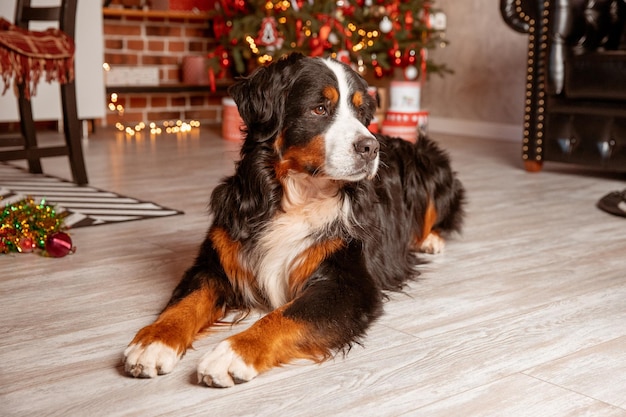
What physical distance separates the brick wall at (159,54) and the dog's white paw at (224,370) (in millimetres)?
5561

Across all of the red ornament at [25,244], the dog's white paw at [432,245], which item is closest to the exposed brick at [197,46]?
the red ornament at [25,244]

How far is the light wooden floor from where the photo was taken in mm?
1504

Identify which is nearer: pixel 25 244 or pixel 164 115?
pixel 25 244

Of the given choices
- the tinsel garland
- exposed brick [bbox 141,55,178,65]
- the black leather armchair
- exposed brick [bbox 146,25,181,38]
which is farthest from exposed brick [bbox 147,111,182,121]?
the tinsel garland

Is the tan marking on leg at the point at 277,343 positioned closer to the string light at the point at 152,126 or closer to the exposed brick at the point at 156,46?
the string light at the point at 152,126

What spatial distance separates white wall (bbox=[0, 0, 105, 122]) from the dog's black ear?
162 inches

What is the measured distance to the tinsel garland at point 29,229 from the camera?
264cm

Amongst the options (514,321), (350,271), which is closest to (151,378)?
(350,271)

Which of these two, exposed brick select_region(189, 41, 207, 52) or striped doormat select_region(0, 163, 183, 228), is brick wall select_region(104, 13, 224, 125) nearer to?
exposed brick select_region(189, 41, 207, 52)

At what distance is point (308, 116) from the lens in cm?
191

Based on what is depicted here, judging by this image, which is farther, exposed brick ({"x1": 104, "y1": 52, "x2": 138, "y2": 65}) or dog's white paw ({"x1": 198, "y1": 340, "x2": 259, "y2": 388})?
exposed brick ({"x1": 104, "y1": 52, "x2": 138, "y2": 65})

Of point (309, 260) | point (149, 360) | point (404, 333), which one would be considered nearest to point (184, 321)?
point (149, 360)

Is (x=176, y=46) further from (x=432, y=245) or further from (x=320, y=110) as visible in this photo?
(x=320, y=110)

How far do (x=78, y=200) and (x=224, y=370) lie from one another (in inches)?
89.7
